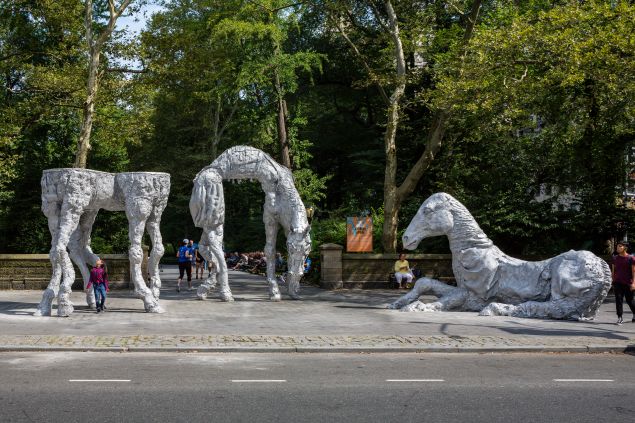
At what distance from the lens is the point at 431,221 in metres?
16.9

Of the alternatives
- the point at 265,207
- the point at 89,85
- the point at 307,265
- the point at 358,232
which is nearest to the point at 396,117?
the point at 358,232

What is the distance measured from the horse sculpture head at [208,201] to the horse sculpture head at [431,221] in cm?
520

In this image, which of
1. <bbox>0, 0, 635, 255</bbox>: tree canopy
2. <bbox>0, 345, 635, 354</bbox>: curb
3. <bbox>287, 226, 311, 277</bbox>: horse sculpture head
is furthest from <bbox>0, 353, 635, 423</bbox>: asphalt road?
<bbox>0, 0, 635, 255</bbox>: tree canopy

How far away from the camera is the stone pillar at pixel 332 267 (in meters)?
24.0

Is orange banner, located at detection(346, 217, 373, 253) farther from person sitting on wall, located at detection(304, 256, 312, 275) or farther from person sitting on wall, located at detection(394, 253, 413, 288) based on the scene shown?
person sitting on wall, located at detection(304, 256, 312, 275)

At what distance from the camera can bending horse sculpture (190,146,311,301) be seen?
62.4 feet

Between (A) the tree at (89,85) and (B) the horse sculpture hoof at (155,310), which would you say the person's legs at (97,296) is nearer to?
(B) the horse sculpture hoof at (155,310)

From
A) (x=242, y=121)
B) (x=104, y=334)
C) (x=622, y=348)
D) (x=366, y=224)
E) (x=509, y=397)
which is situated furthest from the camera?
(x=242, y=121)

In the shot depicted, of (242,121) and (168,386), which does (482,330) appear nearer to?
(168,386)

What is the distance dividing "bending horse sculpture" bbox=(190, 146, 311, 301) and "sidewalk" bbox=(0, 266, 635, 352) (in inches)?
45.0

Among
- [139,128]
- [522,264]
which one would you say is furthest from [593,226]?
[139,128]

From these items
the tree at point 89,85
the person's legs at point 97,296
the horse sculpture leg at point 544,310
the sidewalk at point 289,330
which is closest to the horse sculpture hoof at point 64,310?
the sidewalk at point 289,330

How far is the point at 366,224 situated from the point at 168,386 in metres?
16.8

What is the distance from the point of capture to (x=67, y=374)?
929 centimetres
